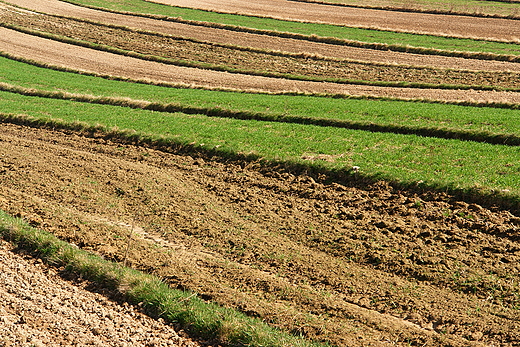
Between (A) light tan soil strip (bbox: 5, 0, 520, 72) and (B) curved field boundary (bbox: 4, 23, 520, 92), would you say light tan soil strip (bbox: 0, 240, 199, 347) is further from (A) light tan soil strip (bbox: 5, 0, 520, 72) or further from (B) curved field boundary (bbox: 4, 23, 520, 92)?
(A) light tan soil strip (bbox: 5, 0, 520, 72)

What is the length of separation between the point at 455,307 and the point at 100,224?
1209 centimetres

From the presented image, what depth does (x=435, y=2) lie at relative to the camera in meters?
61.8

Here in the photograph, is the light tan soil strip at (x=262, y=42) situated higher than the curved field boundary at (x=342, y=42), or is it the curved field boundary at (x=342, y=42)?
the curved field boundary at (x=342, y=42)

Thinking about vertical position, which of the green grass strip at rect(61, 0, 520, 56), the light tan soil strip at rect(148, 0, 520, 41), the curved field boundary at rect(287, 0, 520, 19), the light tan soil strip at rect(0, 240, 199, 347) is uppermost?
the curved field boundary at rect(287, 0, 520, 19)

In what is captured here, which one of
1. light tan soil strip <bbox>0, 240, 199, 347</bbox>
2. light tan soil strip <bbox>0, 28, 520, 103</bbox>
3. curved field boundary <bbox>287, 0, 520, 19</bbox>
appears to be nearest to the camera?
light tan soil strip <bbox>0, 240, 199, 347</bbox>

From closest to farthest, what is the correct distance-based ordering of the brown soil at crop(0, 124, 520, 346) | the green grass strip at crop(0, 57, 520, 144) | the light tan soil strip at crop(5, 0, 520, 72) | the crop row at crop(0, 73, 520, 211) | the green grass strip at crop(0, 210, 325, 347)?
the green grass strip at crop(0, 210, 325, 347) < the brown soil at crop(0, 124, 520, 346) < the crop row at crop(0, 73, 520, 211) < the green grass strip at crop(0, 57, 520, 144) < the light tan soil strip at crop(5, 0, 520, 72)

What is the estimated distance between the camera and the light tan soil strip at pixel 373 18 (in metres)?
48.9

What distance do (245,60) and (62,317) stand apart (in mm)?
33030

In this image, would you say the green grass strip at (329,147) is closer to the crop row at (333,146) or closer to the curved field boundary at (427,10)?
the crop row at (333,146)

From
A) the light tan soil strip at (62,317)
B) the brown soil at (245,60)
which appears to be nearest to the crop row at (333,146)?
the light tan soil strip at (62,317)

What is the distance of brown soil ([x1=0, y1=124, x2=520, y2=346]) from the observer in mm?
13945

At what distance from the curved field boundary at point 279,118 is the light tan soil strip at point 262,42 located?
12.0 metres

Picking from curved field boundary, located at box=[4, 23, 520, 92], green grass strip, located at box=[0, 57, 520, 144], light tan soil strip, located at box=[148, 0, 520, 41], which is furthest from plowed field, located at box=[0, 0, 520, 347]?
light tan soil strip, located at box=[148, 0, 520, 41]

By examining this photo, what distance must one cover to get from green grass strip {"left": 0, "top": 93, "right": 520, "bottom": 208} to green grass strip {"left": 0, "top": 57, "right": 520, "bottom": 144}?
144 cm
